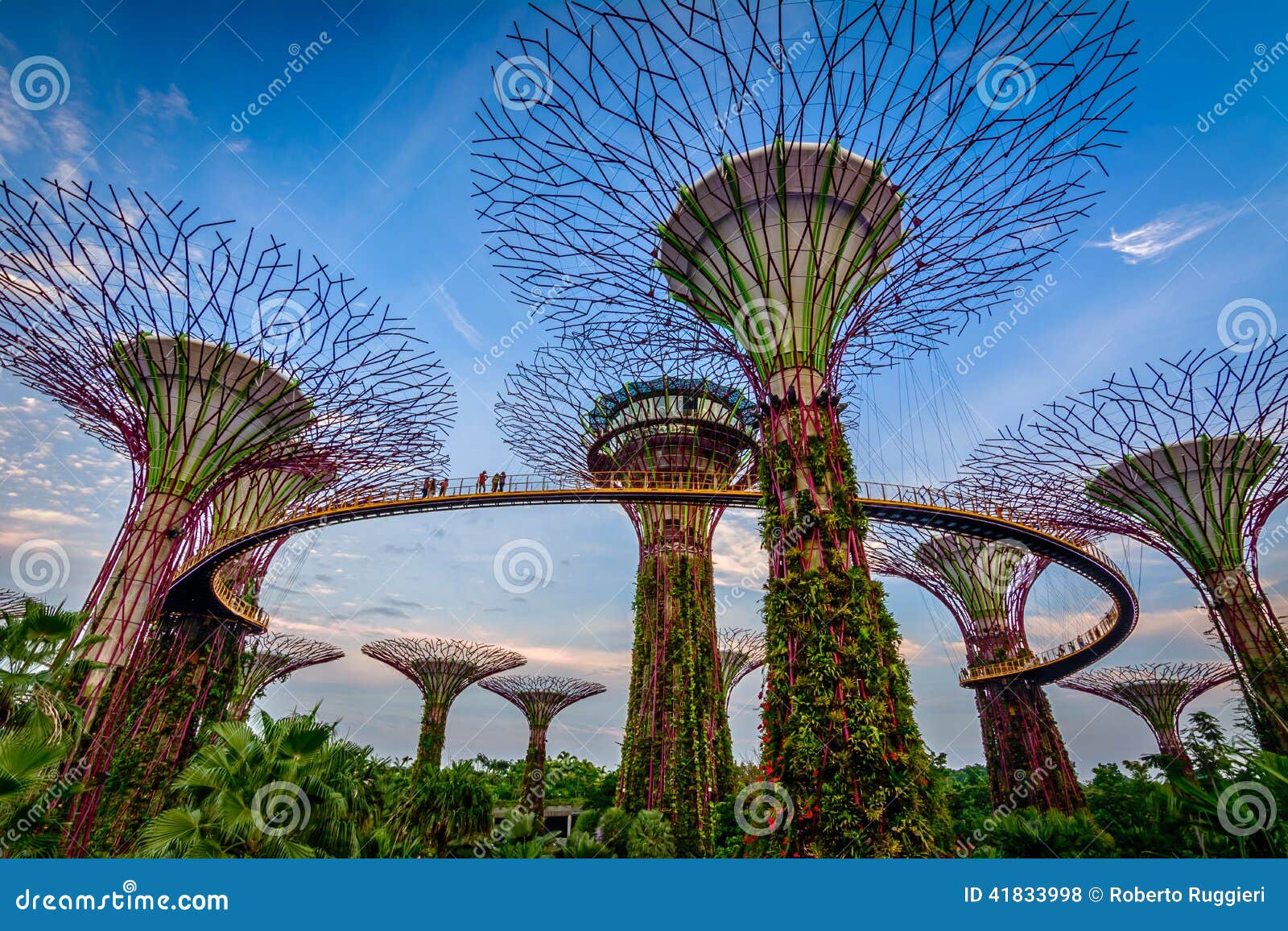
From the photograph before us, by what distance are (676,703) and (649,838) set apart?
5.83 metres

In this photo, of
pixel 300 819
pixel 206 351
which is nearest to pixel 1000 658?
pixel 300 819

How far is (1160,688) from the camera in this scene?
34312mm

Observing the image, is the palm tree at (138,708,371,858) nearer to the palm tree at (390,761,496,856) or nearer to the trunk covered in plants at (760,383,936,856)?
the palm tree at (390,761,496,856)

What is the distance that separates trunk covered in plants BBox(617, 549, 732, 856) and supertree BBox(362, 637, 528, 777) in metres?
13.6

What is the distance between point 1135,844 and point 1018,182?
1219 cm

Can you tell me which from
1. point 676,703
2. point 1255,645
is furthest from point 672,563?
point 1255,645

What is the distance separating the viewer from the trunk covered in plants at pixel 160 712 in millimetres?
18094

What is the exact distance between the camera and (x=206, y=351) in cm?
1812

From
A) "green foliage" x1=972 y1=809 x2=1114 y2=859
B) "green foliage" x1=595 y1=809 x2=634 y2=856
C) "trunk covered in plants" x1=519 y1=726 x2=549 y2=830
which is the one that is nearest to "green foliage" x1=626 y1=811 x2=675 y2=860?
"green foliage" x1=595 y1=809 x2=634 y2=856

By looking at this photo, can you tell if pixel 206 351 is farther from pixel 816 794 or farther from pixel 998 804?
pixel 998 804

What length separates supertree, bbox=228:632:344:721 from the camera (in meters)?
24.9

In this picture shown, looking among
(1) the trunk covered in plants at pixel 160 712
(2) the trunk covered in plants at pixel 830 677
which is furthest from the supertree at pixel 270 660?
(2) the trunk covered in plants at pixel 830 677

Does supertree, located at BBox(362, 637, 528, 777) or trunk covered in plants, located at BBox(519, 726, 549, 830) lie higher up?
supertree, located at BBox(362, 637, 528, 777)

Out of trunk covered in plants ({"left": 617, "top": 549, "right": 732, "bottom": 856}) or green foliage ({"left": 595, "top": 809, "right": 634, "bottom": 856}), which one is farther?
trunk covered in plants ({"left": 617, "top": 549, "right": 732, "bottom": 856})
